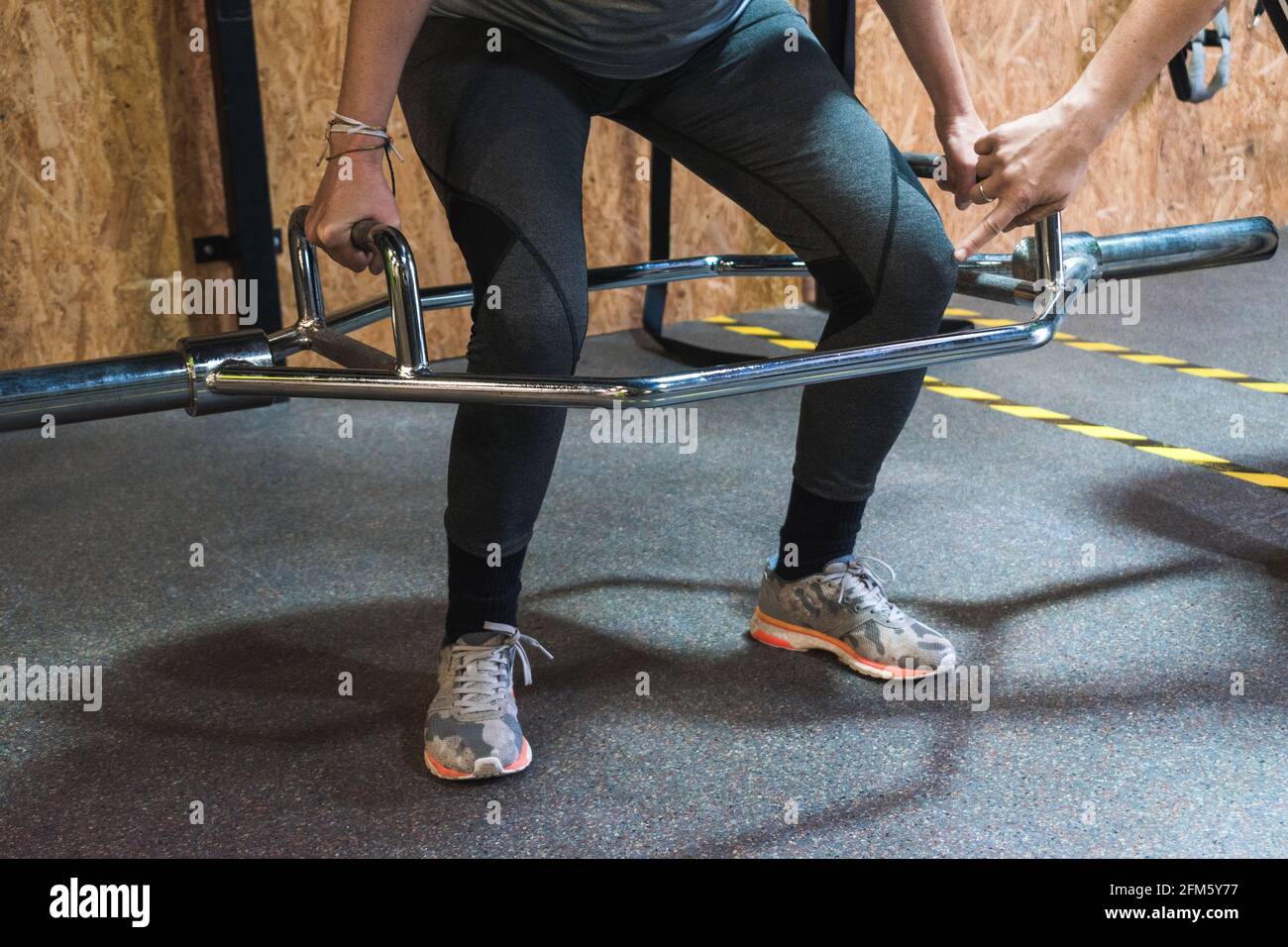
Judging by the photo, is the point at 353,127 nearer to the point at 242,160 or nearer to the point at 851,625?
the point at 851,625

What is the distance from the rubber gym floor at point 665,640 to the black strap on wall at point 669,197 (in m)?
0.44

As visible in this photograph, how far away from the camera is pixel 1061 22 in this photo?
379cm

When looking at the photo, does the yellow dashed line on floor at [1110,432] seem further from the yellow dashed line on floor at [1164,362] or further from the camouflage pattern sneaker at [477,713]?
the camouflage pattern sneaker at [477,713]

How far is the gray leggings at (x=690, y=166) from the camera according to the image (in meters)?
1.22

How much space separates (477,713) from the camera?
1362 mm

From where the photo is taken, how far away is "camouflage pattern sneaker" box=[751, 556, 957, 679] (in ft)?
5.07

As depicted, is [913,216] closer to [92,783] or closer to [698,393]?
[698,393]

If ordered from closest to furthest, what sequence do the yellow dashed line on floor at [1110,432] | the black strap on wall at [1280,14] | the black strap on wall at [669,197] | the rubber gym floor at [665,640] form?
1. the rubber gym floor at [665,640]
2. the black strap on wall at [1280,14]
3. the yellow dashed line on floor at [1110,432]
4. the black strap on wall at [669,197]

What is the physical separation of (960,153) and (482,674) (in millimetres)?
785

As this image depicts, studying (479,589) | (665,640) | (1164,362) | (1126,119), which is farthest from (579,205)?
(1126,119)

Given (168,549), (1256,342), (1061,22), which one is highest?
(1061,22)

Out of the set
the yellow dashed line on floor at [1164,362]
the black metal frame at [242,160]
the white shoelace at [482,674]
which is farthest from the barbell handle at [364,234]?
the yellow dashed line on floor at [1164,362]
